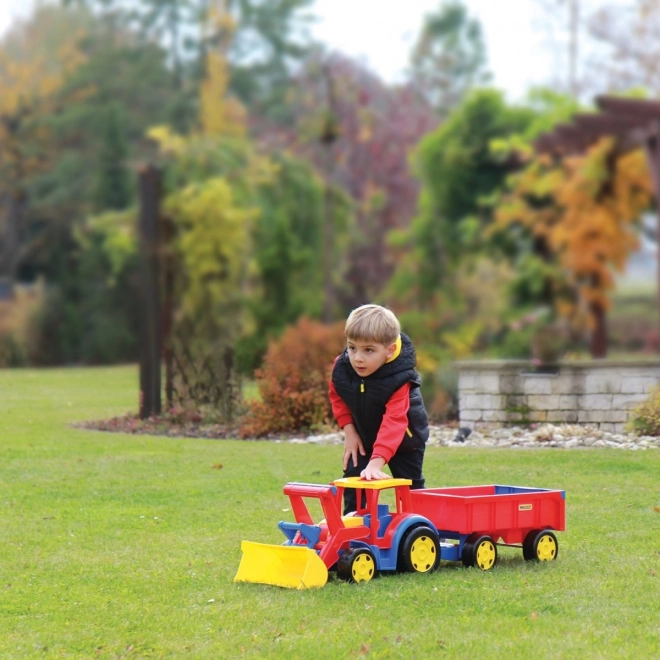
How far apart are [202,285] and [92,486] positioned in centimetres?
1553

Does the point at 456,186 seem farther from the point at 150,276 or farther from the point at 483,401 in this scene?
the point at 483,401

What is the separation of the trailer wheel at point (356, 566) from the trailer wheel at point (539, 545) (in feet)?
2.92

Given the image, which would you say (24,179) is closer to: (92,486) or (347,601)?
(92,486)

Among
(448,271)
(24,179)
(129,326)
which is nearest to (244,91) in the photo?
(24,179)

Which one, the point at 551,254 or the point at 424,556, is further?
the point at 551,254

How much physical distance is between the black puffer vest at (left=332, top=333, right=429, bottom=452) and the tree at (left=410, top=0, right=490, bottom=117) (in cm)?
3154

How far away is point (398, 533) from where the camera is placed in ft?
16.8

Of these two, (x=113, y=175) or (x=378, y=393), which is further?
(x=113, y=175)

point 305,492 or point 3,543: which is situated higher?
point 305,492

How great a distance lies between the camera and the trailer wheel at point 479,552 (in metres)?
5.33

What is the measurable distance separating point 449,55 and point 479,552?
111 feet

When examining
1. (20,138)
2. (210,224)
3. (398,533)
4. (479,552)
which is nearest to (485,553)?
(479,552)

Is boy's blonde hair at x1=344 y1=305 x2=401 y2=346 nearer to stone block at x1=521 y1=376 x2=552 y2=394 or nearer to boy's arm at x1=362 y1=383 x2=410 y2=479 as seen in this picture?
boy's arm at x1=362 y1=383 x2=410 y2=479

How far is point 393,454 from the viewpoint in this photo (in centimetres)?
532
